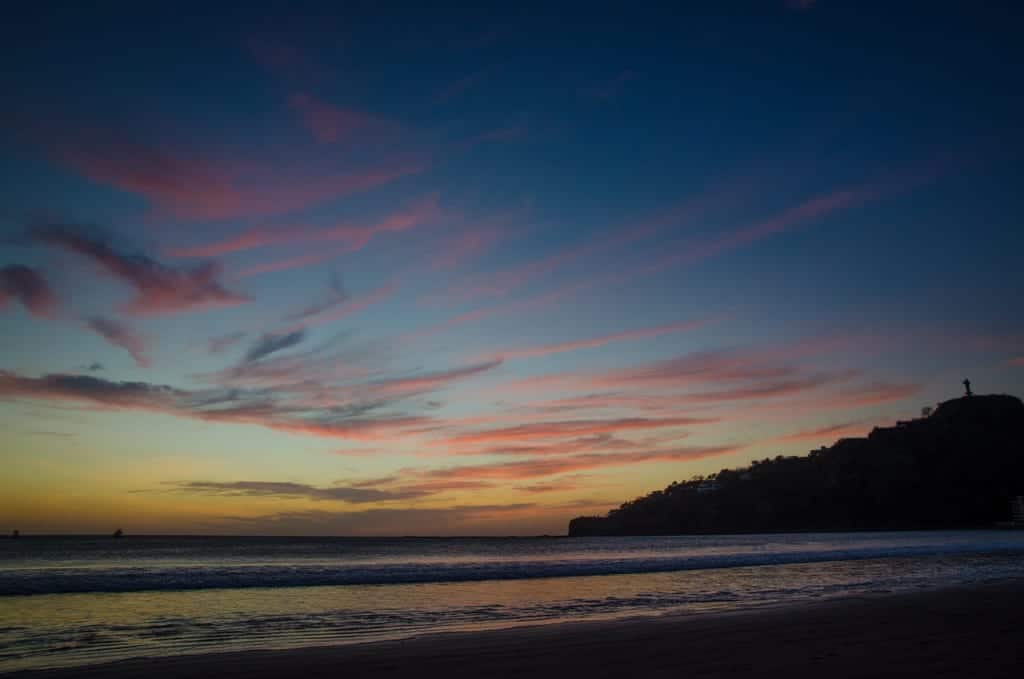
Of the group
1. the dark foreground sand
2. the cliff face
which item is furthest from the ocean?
the cliff face

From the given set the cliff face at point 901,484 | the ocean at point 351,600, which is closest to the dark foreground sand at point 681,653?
the ocean at point 351,600

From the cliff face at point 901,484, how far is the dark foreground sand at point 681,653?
163 m

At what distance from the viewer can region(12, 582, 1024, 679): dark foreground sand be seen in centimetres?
875

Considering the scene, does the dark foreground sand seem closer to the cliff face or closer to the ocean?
the ocean

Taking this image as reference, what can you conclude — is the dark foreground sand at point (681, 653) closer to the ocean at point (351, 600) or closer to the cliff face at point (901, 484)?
the ocean at point (351, 600)

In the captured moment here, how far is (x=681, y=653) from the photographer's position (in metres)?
10.1

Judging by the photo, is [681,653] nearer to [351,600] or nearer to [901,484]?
[351,600]

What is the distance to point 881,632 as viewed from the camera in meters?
11.8

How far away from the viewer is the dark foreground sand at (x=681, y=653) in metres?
8.75

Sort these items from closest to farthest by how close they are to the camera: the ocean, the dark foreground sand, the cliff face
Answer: the dark foreground sand, the ocean, the cliff face

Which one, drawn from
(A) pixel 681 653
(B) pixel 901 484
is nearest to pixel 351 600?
(A) pixel 681 653

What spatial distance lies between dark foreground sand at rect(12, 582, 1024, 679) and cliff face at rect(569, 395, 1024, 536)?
6403 inches

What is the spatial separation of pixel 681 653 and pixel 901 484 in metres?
172

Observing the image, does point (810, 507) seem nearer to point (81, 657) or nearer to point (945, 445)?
point (945, 445)
